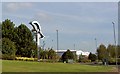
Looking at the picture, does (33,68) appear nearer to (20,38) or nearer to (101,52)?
(20,38)

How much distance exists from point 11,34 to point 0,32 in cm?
531

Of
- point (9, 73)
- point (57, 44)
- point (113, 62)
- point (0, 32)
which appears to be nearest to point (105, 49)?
point (57, 44)

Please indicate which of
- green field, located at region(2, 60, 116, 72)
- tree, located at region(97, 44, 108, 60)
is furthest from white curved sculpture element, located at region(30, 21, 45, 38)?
tree, located at region(97, 44, 108, 60)

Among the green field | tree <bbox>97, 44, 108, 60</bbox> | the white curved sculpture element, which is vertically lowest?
the green field

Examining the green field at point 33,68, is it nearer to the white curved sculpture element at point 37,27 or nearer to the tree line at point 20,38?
the white curved sculpture element at point 37,27

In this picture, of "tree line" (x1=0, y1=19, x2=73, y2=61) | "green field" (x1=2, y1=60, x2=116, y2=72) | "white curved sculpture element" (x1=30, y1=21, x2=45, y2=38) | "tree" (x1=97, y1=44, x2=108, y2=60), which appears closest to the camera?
"green field" (x1=2, y1=60, x2=116, y2=72)

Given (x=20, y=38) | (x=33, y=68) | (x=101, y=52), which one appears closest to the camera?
(x=33, y=68)

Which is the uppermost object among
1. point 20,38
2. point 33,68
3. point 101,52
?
point 20,38

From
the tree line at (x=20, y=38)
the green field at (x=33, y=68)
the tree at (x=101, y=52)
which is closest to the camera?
the green field at (x=33, y=68)

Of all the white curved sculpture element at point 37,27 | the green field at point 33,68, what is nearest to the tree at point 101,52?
the white curved sculpture element at point 37,27

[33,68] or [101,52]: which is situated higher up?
[101,52]

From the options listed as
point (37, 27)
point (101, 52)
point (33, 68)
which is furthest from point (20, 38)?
point (33, 68)

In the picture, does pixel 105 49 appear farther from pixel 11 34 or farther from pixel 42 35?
pixel 42 35

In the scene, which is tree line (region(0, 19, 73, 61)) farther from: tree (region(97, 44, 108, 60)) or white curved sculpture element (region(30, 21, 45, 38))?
tree (region(97, 44, 108, 60))
